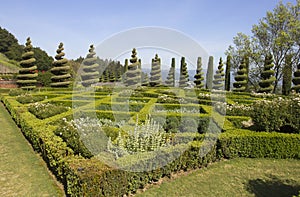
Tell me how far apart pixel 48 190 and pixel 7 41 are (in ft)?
225

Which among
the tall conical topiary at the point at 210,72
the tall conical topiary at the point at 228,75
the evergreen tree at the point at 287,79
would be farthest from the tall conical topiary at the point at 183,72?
the evergreen tree at the point at 287,79

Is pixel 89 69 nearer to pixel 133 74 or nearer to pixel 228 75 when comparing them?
pixel 133 74

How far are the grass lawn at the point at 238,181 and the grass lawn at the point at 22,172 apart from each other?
6.25 ft

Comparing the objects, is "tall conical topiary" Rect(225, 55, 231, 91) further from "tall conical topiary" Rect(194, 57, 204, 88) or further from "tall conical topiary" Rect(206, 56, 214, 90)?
"tall conical topiary" Rect(194, 57, 204, 88)

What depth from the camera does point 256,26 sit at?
24.7m

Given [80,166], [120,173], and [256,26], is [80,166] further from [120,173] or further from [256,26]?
[256,26]

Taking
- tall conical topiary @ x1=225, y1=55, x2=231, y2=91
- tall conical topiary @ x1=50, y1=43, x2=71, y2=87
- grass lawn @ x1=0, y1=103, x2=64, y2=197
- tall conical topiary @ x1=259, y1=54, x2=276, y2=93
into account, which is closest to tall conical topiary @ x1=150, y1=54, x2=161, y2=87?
tall conical topiary @ x1=225, y1=55, x2=231, y2=91

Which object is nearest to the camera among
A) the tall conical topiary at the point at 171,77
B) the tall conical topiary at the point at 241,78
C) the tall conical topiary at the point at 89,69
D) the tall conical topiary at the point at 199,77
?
the tall conical topiary at the point at 241,78

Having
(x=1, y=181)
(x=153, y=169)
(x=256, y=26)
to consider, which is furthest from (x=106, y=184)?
(x=256, y=26)

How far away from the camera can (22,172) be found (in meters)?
4.88

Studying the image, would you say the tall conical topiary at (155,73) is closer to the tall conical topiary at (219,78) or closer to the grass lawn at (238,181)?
the tall conical topiary at (219,78)

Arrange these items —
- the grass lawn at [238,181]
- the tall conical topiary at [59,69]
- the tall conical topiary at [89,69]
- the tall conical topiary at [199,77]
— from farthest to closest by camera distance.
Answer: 1. the tall conical topiary at [199,77]
2. the tall conical topiary at [89,69]
3. the tall conical topiary at [59,69]
4. the grass lawn at [238,181]

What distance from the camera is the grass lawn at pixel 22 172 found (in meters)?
4.15

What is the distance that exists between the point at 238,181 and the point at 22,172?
15.3ft
